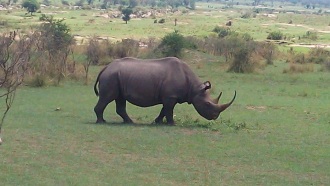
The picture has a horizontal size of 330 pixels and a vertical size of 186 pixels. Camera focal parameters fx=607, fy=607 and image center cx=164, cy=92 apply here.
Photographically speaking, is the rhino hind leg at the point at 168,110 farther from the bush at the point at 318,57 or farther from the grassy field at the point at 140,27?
the grassy field at the point at 140,27

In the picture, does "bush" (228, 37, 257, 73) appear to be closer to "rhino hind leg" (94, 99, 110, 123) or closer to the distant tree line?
"rhino hind leg" (94, 99, 110, 123)

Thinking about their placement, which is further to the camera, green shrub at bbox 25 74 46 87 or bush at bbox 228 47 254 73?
bush at bbox 228 47 254 73

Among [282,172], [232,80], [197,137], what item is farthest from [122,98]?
[232,80]

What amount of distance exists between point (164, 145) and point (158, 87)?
2.97m

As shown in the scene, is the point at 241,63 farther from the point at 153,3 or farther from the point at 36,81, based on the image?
the point at 153,3

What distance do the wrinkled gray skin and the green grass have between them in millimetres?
517

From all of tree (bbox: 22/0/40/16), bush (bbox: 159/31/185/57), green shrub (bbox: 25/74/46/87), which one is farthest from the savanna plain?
tree (bbox: 22/0/40/16)

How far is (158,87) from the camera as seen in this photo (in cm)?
1625

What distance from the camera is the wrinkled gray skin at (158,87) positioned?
53.2ft

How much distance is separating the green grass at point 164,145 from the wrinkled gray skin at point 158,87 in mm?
517

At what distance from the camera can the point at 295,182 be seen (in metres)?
10.9

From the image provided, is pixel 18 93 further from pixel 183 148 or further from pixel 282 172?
pixel 282 172

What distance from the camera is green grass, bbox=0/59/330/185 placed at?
11.0m

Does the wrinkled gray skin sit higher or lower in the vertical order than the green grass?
higher
